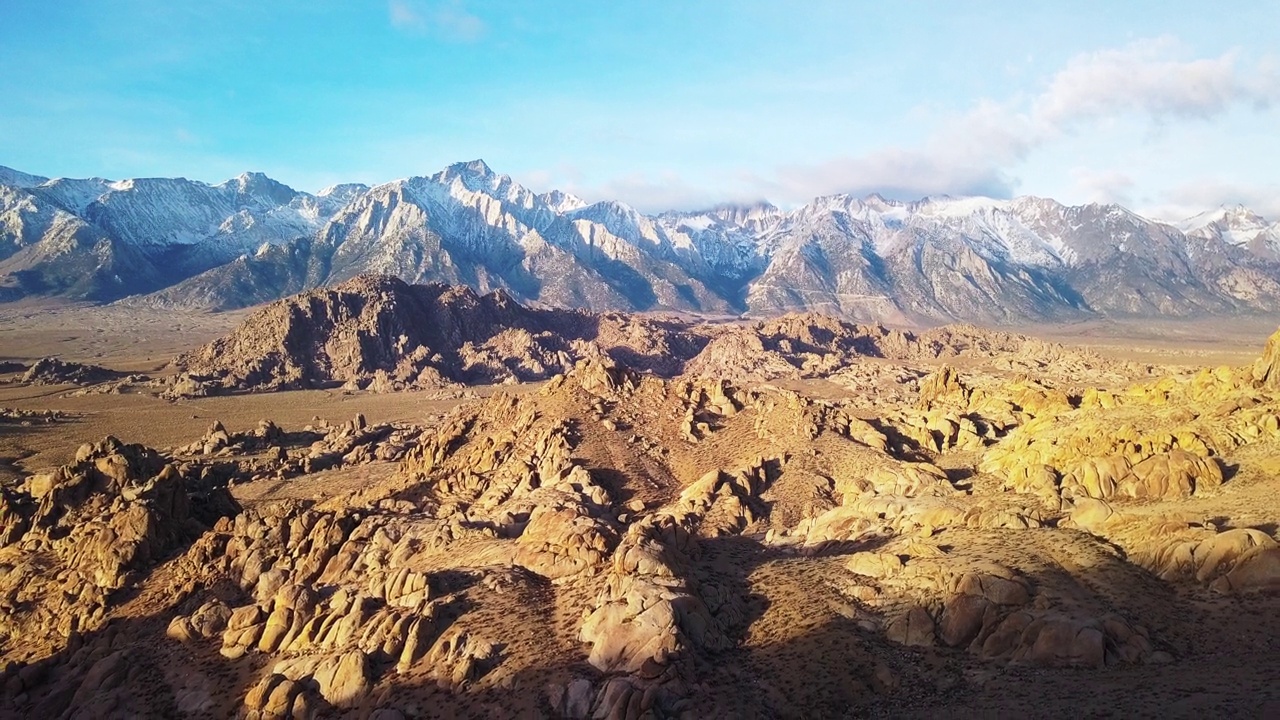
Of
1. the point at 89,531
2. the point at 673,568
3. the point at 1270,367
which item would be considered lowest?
the point at 89,531

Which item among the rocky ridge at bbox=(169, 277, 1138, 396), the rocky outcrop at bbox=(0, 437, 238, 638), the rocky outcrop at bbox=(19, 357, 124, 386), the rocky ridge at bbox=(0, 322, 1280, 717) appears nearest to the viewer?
the rocky ridge at bbox=(0, 322, 1280, 717)

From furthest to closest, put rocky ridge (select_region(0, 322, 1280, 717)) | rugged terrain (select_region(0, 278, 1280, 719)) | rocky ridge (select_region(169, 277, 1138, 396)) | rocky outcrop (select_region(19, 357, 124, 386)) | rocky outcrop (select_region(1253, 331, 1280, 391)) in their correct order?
1. rocky ridge (select_region(169, 277, 1138, 396))
2. rocky outcrop (select_region(19, 357, 124, 386))
3. rocky outcrop (select_region(1253, 331, 1280, 391))
4. rocky ridge (select_region(0, 322, 1280, 717))
5. rugged terrain (select_region(0, 278, 1280, 719))

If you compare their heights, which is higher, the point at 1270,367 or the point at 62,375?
the point at 1270,367

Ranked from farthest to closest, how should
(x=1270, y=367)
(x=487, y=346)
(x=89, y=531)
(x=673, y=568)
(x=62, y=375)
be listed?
(x=487, y=346) < (x=62, y=375) < (x=1270, y=367) < (x=89, y=531) < (x=673, y=568)

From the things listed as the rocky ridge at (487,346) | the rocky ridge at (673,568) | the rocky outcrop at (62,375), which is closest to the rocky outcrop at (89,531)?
the rocky ridge at (673,568)

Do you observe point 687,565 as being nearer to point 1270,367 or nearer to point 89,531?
point 89,531

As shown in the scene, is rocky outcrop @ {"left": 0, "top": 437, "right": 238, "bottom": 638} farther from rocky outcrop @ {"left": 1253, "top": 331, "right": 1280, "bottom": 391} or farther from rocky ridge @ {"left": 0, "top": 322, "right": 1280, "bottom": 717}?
rocky outcrop @ {"left": 1253, "top": 331, "right": 1280, "bottom": 391}

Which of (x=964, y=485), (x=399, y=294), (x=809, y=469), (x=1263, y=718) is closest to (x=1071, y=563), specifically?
(x=1263, y=718)

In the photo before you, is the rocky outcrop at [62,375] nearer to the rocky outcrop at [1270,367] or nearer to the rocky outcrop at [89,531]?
the rocky outcrop at [89,531]

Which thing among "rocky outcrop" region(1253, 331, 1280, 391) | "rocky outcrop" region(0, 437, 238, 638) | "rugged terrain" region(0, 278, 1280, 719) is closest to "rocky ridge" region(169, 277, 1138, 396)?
"rugged terrain" region(0, 278, 1280, 719)

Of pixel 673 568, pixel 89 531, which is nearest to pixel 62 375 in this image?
pixel 89 531
